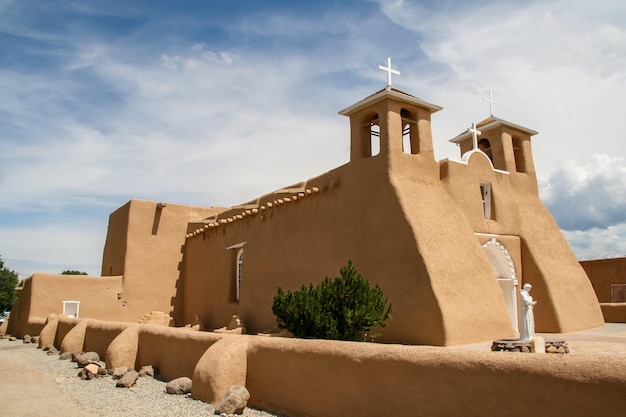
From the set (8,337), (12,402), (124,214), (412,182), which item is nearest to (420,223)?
(412,182)

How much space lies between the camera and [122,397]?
9.66 metres

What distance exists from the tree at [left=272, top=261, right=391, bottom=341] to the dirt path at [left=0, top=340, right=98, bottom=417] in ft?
13.2

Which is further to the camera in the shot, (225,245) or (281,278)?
(225,245)

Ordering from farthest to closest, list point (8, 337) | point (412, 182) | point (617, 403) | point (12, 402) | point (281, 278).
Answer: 1. point (8, 337)
2. point (281, 278)
3. point (412, 182)
4. point (12, 402)
5. point (617, 403)

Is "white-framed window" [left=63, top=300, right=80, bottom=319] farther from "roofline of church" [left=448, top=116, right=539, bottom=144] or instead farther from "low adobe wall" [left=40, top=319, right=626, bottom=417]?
"roofline of church" [left=448, top=116, right=539, bottom=144]

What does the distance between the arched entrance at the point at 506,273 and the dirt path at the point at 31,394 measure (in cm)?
1075

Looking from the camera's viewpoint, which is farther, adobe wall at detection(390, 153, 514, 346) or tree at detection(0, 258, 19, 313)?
tree at detection(0, 258, 19, 313)

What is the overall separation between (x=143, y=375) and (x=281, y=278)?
539 cm

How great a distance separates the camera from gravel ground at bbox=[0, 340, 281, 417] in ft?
27.4

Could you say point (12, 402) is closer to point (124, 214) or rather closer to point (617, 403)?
point (617, 403)

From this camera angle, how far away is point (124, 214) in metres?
22.8

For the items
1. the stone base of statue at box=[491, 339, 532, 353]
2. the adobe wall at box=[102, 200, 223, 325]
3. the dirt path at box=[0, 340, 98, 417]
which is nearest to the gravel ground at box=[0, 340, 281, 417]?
the dirt path at box=[0, 340, 98, 417]

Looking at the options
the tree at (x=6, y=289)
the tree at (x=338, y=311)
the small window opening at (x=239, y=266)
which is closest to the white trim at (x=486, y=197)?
the tree at (x=338, y=311)

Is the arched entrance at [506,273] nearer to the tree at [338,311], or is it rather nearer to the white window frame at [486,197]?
the white window frame at [486,197]
